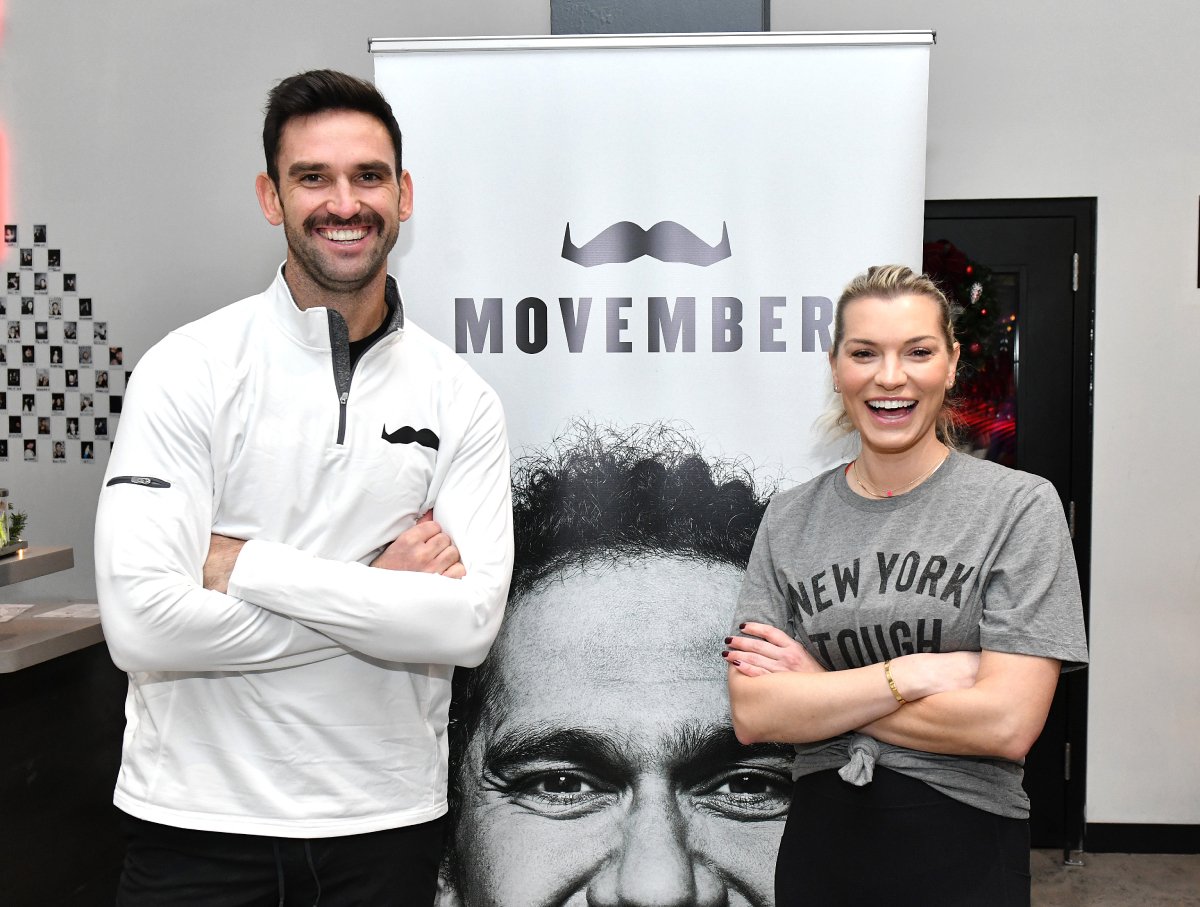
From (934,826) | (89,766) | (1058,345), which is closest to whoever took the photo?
(934,826)

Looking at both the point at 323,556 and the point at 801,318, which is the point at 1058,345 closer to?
the point at 801,318

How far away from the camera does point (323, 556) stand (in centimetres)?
160

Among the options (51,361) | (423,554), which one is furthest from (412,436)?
(51,361)

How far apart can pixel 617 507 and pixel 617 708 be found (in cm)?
47

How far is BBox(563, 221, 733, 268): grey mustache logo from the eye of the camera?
2.39 metres

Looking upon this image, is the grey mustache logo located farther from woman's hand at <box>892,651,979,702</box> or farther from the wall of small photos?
the wall of small photos

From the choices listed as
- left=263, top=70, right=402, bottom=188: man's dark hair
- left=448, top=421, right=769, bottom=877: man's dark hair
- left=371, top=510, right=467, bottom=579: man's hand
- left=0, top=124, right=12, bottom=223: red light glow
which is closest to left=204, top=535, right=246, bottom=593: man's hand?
left=371, top=510, right=467, bottom=579: man's hand

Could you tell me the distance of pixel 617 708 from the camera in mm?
2389

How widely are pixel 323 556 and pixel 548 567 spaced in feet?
2.92

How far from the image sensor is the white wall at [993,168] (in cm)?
367

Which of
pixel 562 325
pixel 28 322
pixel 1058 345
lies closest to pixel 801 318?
pixel 562 325

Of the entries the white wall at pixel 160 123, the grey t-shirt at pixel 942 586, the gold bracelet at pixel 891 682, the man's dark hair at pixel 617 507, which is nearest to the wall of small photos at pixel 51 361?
the white wall at pixel 160 123

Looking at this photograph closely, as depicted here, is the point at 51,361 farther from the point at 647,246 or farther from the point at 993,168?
the point at 993,168

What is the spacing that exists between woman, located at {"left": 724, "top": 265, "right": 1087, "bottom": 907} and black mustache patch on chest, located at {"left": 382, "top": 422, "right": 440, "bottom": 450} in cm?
58
